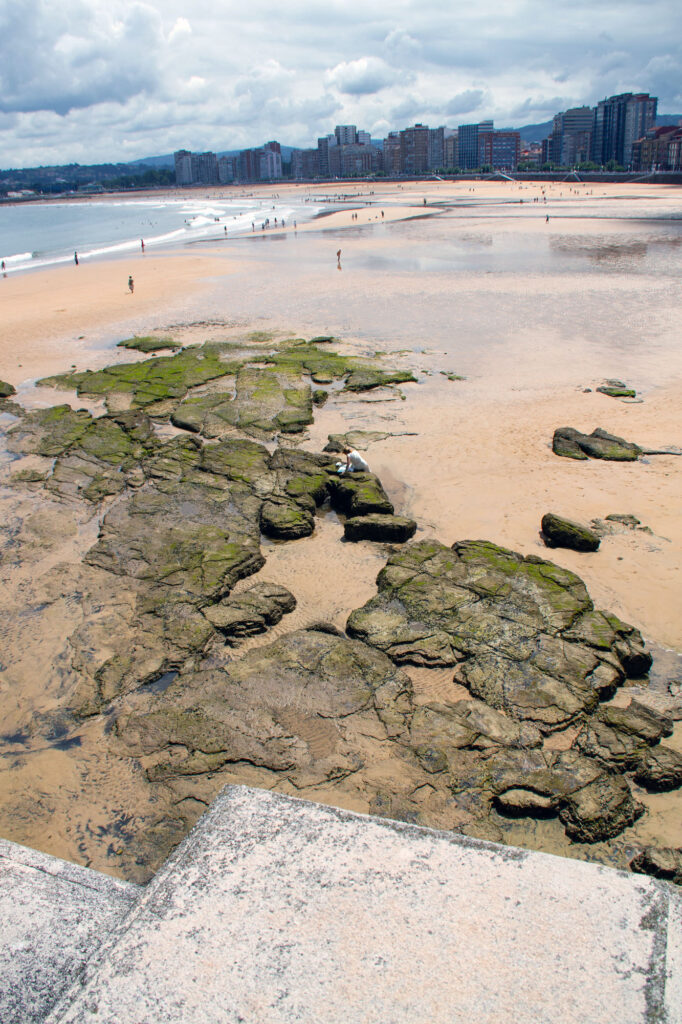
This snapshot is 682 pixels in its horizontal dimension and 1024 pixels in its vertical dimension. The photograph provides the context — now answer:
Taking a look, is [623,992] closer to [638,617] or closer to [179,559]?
[638,617]

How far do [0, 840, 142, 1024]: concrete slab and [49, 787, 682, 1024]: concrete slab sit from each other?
0.64 ft

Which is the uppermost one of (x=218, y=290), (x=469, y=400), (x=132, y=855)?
(x=218, y=290)

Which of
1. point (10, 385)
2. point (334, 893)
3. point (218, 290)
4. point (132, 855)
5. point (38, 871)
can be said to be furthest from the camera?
point (218, 290)

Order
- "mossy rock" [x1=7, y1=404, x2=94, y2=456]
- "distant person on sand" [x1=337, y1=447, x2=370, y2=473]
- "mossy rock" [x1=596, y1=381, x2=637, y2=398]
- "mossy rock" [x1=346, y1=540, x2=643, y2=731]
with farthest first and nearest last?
"mossy rock" [x1=596, y1=381, x2=637, y2=398] < "mossy rock" [x1=7, y1=404, x2=94, y2=456] < "distant person on sand" [x1=337, y1=447, x2=370, y2=473] < "mossy rock" [x1=346, y1=540, x2=643, y2=731]

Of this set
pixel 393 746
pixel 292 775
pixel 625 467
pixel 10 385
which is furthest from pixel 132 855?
pixel 10 385

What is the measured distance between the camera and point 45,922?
11.3 feet

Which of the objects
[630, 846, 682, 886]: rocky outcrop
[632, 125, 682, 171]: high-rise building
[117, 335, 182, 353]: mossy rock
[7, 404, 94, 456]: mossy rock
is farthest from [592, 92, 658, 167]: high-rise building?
[630, 846, 682, 886]: rocky outcrop

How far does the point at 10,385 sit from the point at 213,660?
14.0m

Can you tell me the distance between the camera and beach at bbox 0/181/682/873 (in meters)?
7.04

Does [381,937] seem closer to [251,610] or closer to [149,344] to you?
[251,610]

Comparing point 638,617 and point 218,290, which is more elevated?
point 218,290

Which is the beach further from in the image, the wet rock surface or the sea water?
the sea water

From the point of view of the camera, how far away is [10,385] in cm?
1803

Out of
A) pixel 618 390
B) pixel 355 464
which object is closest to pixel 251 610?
pixel 355 464
